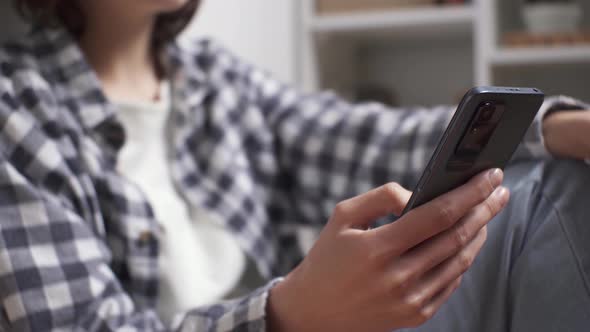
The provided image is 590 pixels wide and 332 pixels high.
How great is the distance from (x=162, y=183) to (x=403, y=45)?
1.15 metres

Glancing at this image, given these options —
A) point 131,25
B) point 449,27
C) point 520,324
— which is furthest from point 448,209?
point 449,27

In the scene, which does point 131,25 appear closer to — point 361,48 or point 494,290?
point 494,290

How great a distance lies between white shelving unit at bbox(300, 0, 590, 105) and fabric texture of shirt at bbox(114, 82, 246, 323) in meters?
0.76

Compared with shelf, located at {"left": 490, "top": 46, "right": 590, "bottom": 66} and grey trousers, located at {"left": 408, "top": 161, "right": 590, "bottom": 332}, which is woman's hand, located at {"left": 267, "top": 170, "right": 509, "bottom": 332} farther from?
shelf, located at {"left": 490, "top": 46, "right": 590, "bottom": 66}

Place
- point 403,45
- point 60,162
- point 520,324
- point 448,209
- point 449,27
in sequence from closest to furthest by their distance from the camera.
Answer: point 448,209
point 520,324
point 60,162
point 449,27
point 403,45

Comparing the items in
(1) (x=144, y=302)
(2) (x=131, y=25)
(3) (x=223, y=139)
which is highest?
(2) (x=131, y=25)

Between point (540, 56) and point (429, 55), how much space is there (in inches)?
17.9

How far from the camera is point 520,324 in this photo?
0.58 m

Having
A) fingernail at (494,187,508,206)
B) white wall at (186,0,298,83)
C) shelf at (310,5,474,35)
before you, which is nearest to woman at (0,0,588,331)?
fingernail at (494,187,508,206)

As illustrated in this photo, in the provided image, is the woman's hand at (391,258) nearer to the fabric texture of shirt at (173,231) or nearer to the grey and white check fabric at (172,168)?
the grey and white check fabric at (172,168)

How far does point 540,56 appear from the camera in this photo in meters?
1.45

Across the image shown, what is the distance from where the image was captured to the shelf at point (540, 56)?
1.42m

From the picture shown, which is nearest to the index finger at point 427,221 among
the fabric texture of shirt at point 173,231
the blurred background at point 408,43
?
the fabric texture of shirt at point 173,231

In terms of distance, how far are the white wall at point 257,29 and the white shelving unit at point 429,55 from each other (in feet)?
0.11
